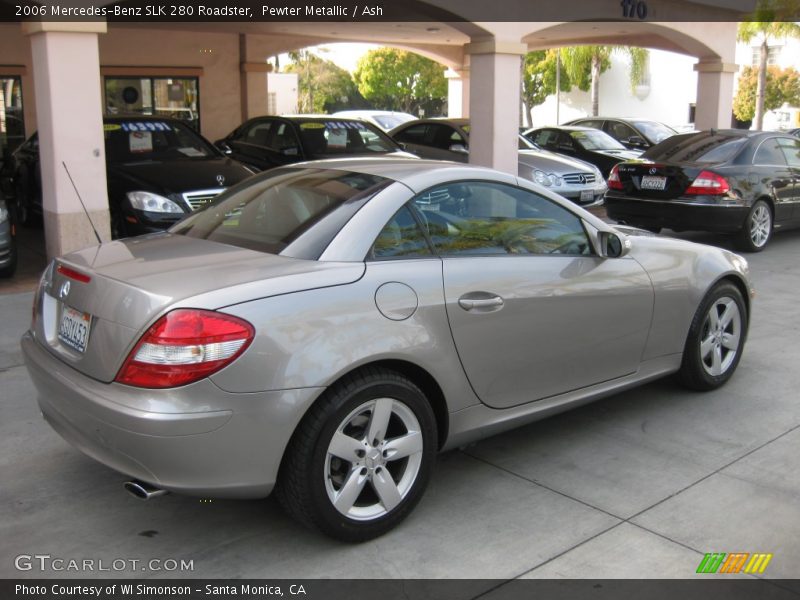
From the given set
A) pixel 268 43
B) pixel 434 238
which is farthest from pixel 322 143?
pixel 434 238

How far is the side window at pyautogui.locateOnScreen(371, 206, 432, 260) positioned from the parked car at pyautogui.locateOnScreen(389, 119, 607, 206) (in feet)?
29.6

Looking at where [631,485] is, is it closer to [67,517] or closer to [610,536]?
[610,536]

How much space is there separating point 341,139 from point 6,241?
218 inches

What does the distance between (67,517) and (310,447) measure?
4.29 feet

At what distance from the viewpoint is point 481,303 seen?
396 centimetres

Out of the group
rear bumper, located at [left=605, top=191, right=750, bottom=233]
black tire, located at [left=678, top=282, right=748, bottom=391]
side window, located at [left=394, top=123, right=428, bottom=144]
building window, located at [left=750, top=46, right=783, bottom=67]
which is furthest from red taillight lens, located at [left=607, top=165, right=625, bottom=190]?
building window, located at [left=750, top=46, right=783, bottom=67]

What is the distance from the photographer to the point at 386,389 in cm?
356

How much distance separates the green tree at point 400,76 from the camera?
54.2 metres

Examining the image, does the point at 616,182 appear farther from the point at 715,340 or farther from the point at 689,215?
the point at 715,340

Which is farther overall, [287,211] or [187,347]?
[287,211]

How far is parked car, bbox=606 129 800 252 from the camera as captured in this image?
10.4m

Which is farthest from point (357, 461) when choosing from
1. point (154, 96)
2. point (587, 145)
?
point (154, 96)

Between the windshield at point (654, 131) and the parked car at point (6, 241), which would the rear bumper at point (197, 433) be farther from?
the windshield at point (654, 131)

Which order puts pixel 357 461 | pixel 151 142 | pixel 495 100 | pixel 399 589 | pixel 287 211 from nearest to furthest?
pixel 399 589
pixel 357 461
pixel 287 211
pixel 151 142
pixel 495 100
